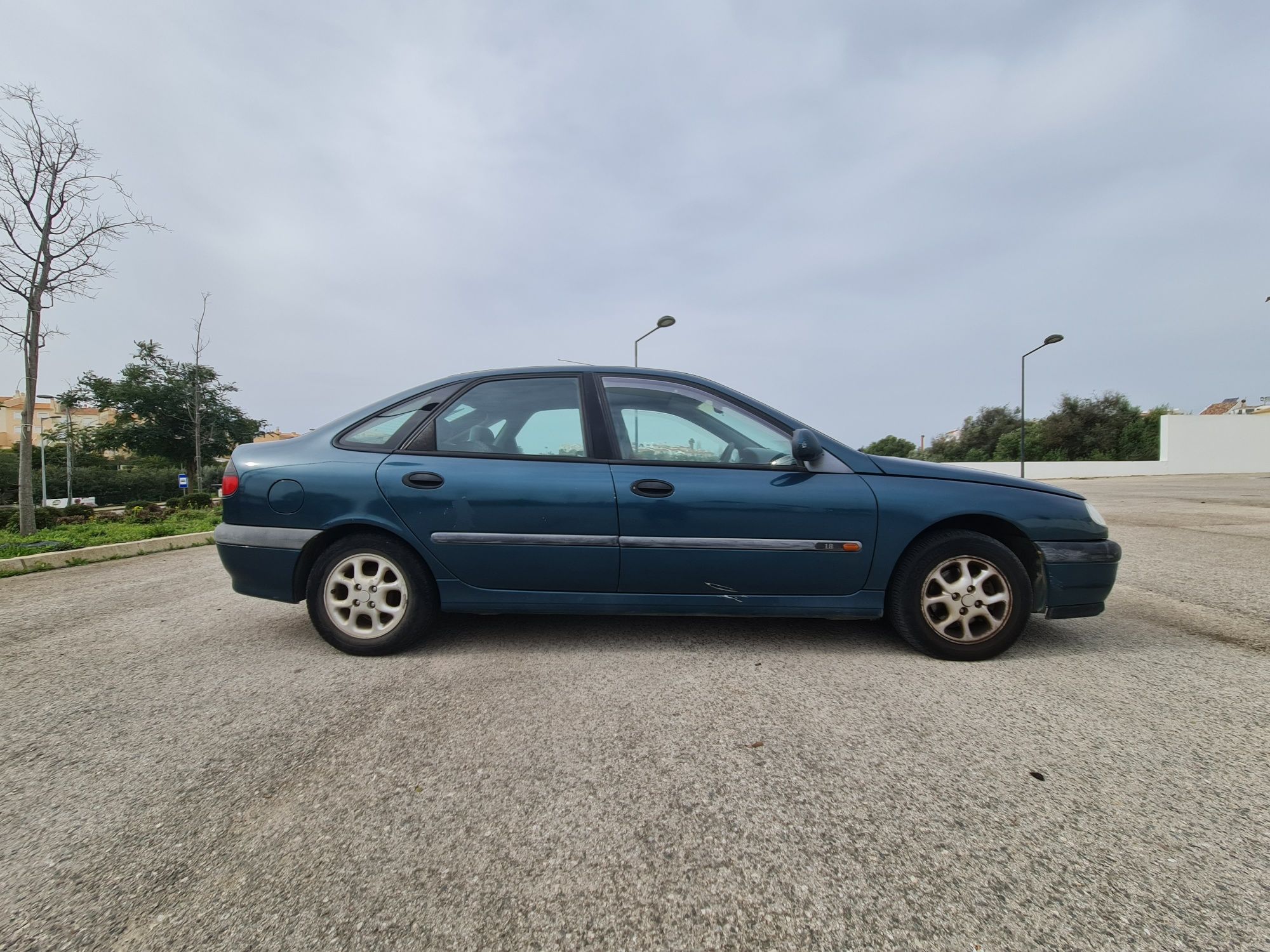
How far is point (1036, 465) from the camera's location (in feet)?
119

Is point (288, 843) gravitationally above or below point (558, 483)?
below

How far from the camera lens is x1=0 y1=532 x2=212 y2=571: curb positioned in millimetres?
5543

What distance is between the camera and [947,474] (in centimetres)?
282

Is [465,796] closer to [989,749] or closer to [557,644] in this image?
[557,644]

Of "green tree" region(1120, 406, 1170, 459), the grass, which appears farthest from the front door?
"green tree" region(1120, 406, 1170, 459)

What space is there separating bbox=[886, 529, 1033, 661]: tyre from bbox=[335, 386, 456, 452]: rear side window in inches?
102

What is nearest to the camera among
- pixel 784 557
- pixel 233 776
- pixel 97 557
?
pixel 233 776

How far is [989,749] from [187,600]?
4.86m

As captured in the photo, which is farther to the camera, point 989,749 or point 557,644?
point 557,644

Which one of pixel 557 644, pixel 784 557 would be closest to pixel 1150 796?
pixel 784 557

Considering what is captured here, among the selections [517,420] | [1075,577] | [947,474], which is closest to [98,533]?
[517,420]

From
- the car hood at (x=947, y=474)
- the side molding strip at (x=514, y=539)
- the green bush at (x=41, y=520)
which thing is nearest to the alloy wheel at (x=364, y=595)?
the side molding strip at (x=514, y=539)

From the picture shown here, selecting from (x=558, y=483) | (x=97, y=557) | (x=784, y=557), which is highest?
(x=558, y=483)

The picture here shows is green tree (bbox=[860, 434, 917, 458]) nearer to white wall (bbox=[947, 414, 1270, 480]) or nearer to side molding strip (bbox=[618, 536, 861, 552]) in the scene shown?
white wall (bbox=[947, 414, 1270, 480])
